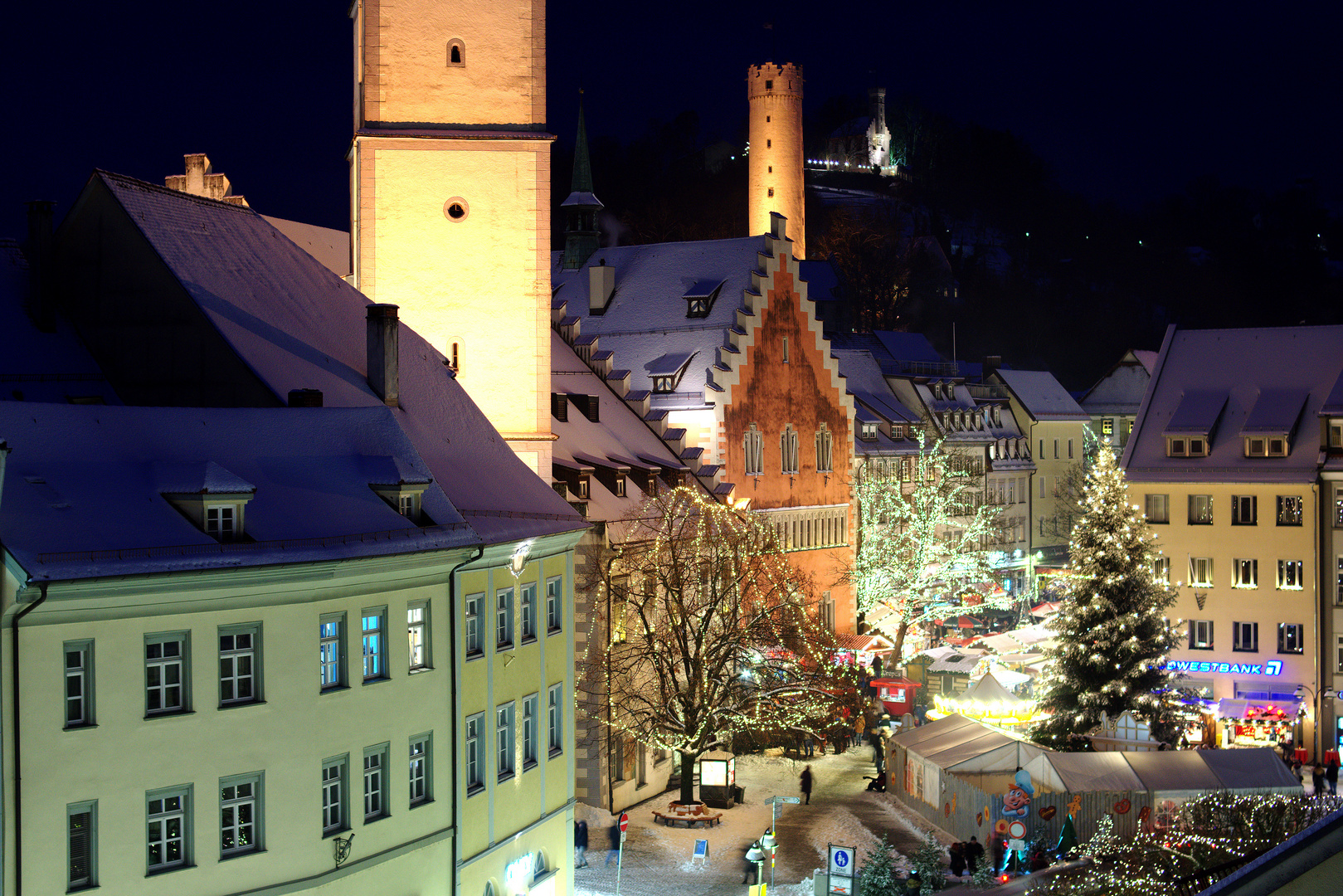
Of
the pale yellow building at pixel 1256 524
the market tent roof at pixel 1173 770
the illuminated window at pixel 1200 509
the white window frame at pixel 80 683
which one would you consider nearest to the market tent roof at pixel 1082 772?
the market tent roof at pixel 1173 770

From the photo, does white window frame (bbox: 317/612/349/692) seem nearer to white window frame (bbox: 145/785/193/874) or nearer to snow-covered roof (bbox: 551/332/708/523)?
white window frame (bbox: 145/785/193/874)

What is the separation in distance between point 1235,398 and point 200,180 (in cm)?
3290

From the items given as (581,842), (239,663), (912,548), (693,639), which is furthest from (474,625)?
(912,548)

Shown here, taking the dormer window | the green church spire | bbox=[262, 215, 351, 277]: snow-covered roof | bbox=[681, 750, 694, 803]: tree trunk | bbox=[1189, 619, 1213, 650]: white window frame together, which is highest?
the green church spire

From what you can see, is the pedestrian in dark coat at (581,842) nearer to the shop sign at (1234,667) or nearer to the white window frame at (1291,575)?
the shop sign at (1234,667)

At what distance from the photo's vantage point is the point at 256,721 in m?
21.0

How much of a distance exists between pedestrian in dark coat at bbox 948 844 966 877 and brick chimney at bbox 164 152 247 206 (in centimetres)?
3105

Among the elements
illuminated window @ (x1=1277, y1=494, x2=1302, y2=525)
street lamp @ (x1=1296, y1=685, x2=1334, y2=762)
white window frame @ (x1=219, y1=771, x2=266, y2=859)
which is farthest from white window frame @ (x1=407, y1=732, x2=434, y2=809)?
illuminated window @ (x1=1277, y1=494, x2=1302, y2=525)

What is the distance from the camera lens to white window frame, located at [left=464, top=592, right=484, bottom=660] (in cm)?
2562

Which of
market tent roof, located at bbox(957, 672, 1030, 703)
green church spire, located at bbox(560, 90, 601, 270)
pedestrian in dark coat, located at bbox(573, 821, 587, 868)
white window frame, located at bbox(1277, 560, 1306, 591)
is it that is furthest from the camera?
green church spire, located at bbox(560, 90, 601, 270)

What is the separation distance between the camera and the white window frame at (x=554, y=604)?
29.0 meters

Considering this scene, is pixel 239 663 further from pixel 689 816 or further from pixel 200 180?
pixel 200 180

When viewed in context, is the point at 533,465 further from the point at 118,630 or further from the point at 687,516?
the point at 118,630

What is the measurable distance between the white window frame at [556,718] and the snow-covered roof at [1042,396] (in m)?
60.6
